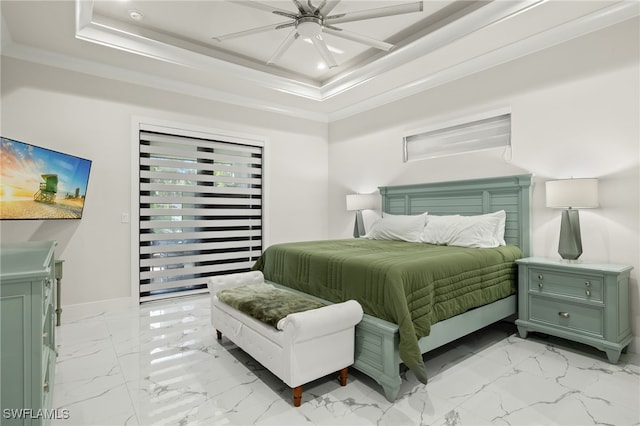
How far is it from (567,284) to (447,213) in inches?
58.3

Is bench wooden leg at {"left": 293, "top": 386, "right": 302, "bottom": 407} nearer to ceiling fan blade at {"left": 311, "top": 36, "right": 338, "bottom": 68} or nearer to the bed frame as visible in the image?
the bed frame

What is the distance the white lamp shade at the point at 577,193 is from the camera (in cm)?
267

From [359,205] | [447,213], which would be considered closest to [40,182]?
[359,205]

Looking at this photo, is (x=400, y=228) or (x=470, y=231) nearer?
(x=470, y=231)

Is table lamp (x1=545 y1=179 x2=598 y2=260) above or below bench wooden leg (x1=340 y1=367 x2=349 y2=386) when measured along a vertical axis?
above

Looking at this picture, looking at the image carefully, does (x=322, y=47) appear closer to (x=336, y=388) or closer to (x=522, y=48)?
(x=522, y=48)

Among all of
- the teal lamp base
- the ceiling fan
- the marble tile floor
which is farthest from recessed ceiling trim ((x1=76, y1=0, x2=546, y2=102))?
the marble tile floor

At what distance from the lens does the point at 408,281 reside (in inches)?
83.7

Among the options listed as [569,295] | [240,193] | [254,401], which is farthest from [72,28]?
[569,295]

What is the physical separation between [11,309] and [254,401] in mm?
1344

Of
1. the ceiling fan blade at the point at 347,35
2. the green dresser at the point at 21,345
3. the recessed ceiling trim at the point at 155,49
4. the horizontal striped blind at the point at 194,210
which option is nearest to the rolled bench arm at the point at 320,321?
the green dresser at the point at 21,345

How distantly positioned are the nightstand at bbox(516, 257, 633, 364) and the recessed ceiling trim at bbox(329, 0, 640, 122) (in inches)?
79.8

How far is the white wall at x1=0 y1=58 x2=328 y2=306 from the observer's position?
11.0 ft

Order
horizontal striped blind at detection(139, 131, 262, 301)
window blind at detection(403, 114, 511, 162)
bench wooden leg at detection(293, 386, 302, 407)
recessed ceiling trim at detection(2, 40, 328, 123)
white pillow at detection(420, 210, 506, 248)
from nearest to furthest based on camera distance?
Answer: bench wooden leg at detection(293, 386, 302, 407)
white pillow at detection(420, 210, 506, 248)
recessed ceiling trim at detection(2, 40, 328, 123)
window blind at detection(403, 114, 511, 162)
horizontal striped blind at detection(139, 131, 262, 301)
